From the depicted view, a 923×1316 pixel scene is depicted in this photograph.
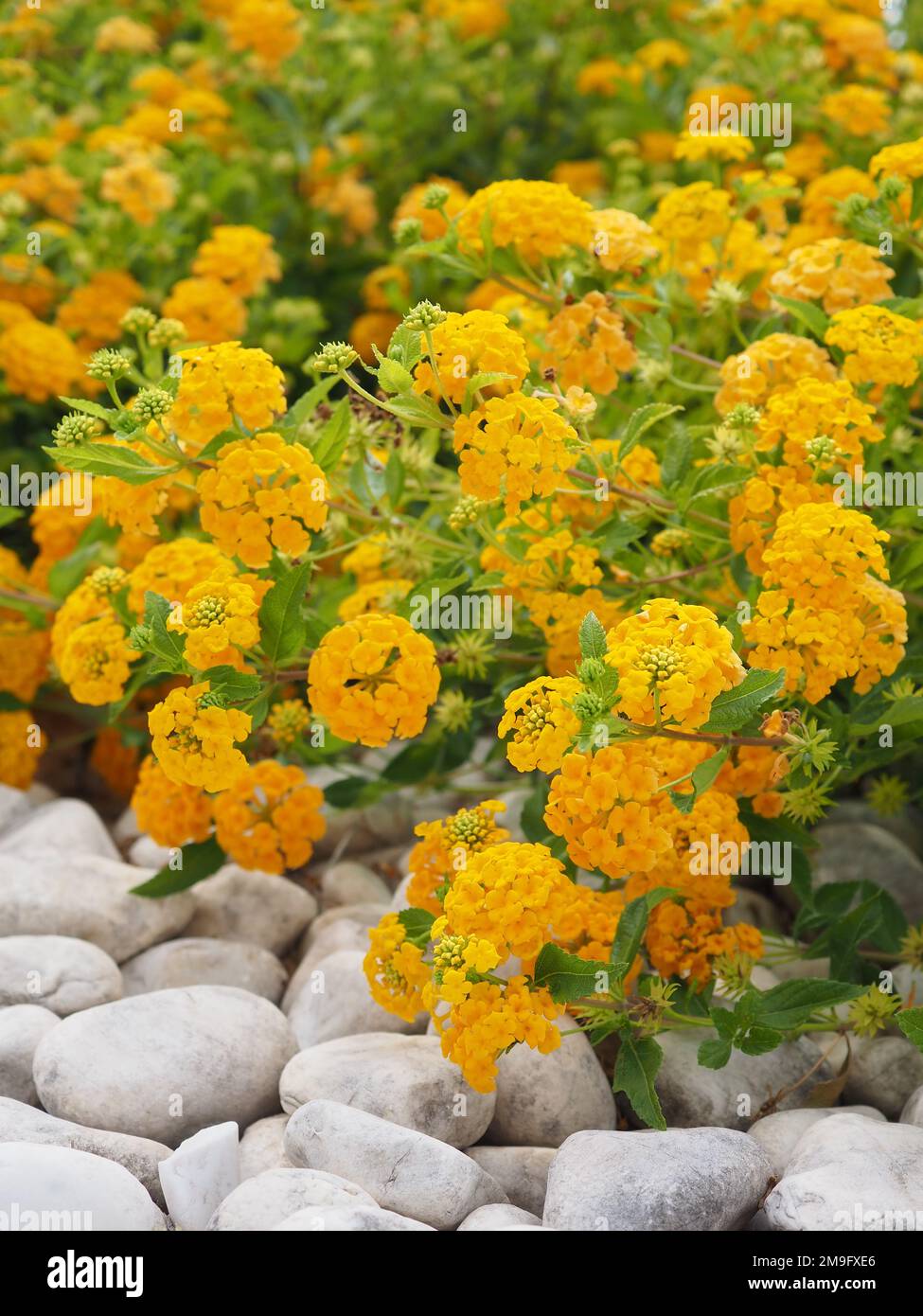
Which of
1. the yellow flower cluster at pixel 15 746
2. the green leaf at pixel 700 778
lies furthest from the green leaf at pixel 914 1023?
the yellow flower cluster at pixel 15 746

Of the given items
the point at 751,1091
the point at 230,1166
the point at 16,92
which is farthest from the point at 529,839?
the point at 16,92

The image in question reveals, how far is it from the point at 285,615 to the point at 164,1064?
0.81 metres

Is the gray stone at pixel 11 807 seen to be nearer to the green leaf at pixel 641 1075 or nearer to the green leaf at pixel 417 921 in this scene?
the green leaf at pixel 417 921

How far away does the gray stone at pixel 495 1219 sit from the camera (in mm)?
2094

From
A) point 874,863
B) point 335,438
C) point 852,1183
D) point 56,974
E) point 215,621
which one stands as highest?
point 335,438

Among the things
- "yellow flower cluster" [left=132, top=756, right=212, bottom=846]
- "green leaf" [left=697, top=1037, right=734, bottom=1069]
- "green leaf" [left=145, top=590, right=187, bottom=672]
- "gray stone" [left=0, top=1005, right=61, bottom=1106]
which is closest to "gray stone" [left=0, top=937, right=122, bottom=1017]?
"gray stone" [left=0, top=1005, right=61, bottom=1106]

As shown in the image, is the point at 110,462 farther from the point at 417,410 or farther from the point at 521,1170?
the point at 521,1170

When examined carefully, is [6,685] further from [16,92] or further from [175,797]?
[16,92]

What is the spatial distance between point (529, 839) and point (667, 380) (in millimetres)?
1045

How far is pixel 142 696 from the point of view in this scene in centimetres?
353

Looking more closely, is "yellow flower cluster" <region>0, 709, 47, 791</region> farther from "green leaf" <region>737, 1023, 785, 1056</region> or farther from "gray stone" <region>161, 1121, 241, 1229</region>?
"green leaf" <region>737, 1023, 785, 1056</region>

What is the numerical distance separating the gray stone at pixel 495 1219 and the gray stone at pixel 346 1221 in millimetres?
91

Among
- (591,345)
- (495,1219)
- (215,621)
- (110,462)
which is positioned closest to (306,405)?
(110,462)

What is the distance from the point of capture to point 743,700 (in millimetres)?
2037
